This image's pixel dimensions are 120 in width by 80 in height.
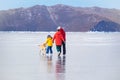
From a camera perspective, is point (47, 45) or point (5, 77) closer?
point (5, 77)

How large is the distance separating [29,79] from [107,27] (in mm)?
132483

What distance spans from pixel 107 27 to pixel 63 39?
122366 millimetres

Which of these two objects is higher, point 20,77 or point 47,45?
point 47,45

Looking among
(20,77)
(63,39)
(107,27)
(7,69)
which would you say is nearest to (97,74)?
(20,77)

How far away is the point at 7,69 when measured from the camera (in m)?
15.8

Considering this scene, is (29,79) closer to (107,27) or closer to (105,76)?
(105,76)

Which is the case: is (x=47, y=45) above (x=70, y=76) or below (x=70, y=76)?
above

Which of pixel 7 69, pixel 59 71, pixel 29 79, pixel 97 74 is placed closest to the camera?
pixel 29 79

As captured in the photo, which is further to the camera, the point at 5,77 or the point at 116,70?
the point at 116,70

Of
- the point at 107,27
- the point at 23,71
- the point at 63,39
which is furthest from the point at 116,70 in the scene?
the point at 107,27

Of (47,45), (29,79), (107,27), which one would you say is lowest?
(29,79)

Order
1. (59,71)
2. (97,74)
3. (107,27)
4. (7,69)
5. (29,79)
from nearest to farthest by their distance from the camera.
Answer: (29,79), (97,74), (59,71), (7,69), (107,27)

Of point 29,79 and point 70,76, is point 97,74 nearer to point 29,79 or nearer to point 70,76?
point 70,76

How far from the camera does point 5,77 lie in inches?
527
